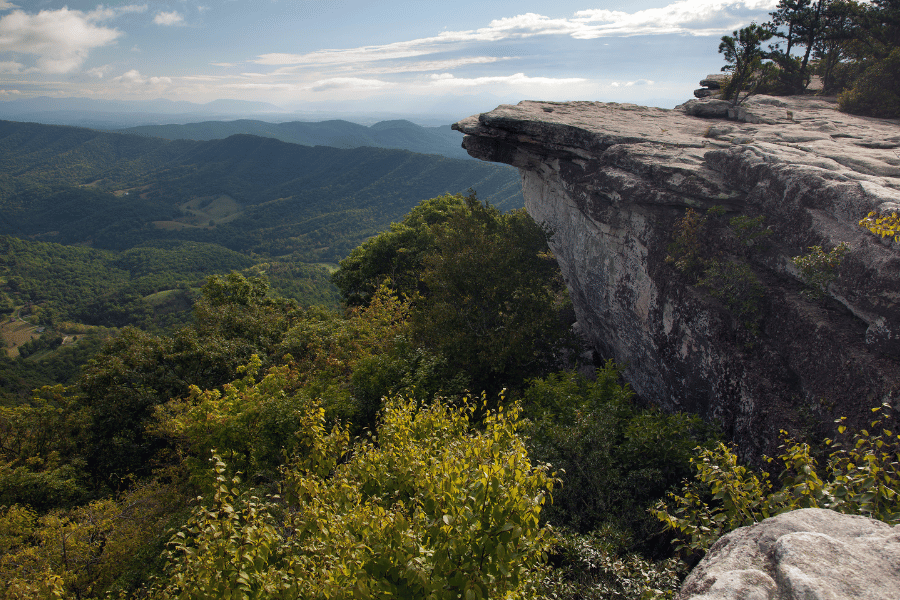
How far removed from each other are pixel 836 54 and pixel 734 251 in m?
21.0

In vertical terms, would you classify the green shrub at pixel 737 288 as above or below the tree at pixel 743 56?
below

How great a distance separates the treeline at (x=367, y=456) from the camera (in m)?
6.41

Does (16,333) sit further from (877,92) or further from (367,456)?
(877,92)

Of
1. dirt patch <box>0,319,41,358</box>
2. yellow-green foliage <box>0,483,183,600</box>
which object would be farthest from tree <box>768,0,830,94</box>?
dirt patch <box>0,319,41,358</box>

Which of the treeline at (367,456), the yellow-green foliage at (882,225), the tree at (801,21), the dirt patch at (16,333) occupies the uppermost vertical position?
the tree at (801,21)

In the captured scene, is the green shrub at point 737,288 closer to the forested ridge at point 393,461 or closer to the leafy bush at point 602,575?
the forested ridge at point 393,461

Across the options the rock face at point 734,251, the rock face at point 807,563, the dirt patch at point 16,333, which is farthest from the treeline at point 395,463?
the dirt patch at point 16,333

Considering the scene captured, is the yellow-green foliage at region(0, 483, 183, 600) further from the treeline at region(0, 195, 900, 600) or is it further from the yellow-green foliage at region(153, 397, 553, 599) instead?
the yellow-green foliage at region(153, 397, 553, 599)

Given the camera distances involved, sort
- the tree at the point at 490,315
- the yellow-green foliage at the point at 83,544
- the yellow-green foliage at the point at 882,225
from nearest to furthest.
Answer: the yellow-green foliage at the point at 882,225, the yellow-green foliage at the point at 83,544, the tree at the point at 490,315

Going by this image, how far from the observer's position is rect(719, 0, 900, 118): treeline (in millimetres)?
20656

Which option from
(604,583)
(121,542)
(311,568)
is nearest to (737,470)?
(604,583)

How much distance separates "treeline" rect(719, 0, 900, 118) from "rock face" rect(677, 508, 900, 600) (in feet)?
82.5

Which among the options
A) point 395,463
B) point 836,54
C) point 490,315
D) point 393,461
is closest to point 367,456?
point 393,461

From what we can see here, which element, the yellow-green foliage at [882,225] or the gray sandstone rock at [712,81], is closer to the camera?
the yellow-green foliage at [882,225]
